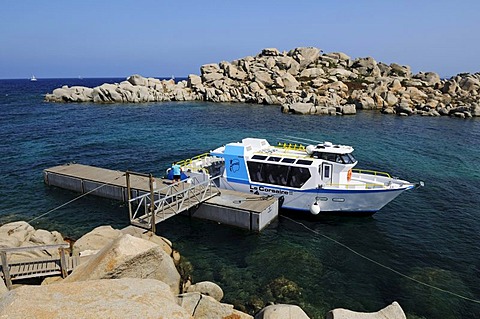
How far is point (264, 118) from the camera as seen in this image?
229 ft

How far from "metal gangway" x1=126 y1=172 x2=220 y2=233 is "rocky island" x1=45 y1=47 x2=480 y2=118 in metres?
54.2

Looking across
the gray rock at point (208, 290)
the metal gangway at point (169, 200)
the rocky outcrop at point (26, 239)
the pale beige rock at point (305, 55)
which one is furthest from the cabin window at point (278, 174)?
the pale beige rock at point (305, 55)

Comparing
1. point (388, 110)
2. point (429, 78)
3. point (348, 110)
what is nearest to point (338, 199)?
point (348, 110)

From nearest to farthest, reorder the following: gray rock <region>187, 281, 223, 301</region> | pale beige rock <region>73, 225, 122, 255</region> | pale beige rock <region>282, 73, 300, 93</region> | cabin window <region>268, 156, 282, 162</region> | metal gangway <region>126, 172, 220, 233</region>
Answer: gray rock <region>187, 281, 223, 301</region>, pale beige rock <region>73, 225, 122, 255</region>, metal gangway <region>126, 172, 220, 233</region>, cabin window <region>268, 156, 282, 162</region>, pale beige rock <region>282, 73, 300, 93</region>

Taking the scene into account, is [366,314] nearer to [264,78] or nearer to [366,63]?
[264,78]

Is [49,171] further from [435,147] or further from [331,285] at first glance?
[435,147]

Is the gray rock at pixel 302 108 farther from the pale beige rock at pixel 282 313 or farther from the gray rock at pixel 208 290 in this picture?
the pale beige rock at pixel 282 313

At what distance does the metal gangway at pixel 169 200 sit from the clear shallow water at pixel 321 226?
1.72m

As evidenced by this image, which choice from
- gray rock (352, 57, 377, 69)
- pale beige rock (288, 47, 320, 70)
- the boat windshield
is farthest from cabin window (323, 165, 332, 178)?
gray rock (352, 57, 377, 69)

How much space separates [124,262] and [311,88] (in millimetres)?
91425

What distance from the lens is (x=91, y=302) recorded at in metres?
7.49

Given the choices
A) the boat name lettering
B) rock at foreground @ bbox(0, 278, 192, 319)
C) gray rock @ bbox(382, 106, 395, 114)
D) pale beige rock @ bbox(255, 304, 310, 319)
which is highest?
gray rock @ bbox(382, 106, 395, 114)

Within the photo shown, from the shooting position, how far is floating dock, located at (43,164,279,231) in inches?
824

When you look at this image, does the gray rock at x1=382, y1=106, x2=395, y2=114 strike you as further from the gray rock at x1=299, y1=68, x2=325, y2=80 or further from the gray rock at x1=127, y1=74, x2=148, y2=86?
the gray rock at x1=127, y1=74, x2=148, y2=86
